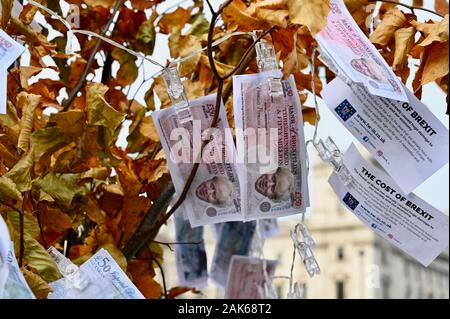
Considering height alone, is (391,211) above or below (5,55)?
below

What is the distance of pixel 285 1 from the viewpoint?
0.80 meters

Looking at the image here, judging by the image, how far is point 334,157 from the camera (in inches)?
35.9

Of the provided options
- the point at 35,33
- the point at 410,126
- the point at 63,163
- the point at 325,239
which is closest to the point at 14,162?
the point at 63,163

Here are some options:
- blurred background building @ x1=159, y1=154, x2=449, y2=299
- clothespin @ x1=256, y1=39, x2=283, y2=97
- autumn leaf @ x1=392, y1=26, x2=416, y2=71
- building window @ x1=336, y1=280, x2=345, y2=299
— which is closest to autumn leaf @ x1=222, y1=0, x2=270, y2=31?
clothespin @ x1=256, y1=39, x2=283, y2=97

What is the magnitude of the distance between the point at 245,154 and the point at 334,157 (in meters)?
0.10

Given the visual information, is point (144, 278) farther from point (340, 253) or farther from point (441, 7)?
point (340, 253)

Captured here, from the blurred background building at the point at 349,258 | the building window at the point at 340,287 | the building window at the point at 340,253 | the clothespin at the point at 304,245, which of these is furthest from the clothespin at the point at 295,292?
the building window at the point at 340,253

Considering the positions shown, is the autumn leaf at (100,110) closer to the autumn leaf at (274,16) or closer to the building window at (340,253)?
the autumn leaf at (274,16)

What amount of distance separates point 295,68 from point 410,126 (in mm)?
134

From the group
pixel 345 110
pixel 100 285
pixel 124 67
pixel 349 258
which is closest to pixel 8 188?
pixel 100 285

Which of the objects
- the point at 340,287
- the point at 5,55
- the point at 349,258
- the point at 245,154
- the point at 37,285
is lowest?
the point at 340,287

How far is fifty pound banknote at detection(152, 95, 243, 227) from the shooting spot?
896mm

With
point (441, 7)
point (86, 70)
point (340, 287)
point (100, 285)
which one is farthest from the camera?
point (340, 287)
